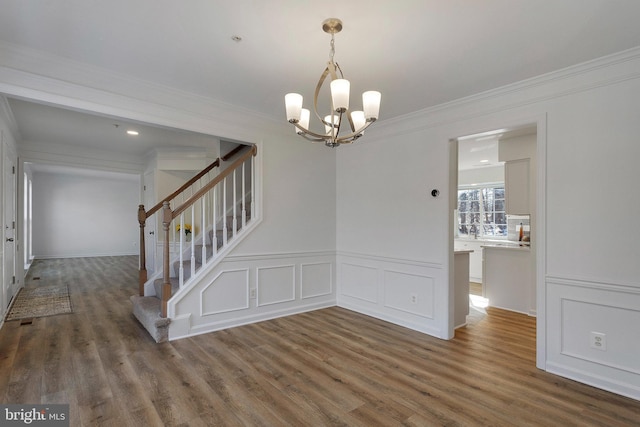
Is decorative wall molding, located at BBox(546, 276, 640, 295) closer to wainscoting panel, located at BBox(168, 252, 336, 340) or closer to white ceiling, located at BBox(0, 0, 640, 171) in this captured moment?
white ceiling, located at BBox(0, 0, 640, 171)

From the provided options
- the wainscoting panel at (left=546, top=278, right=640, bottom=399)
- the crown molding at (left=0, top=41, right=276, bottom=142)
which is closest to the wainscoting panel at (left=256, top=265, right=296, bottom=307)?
the crown molding at (left=0, top=41, right=276, bottom=142)

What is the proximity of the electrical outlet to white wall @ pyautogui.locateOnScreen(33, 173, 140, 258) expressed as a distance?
10.4 meters

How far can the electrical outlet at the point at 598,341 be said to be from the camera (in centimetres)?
259

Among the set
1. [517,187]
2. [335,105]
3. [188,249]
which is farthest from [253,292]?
[517,187]

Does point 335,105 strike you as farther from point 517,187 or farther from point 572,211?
point 517,187

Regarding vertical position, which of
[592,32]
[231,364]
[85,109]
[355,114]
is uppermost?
[592,32]

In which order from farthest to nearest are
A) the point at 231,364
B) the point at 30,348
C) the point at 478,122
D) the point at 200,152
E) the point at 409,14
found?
the point at 200,152
the point at 478,122
the point at 30,348
the point at 231,364
the point at 409,14

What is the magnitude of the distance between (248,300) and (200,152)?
3359 mm

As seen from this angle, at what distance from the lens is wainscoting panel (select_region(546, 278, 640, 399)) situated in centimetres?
248

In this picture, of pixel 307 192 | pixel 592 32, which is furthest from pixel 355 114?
pixel 307 192

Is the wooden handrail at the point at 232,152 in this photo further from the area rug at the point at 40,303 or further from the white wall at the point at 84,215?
the white wall at the point at 84,215

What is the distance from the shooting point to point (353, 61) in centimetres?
266

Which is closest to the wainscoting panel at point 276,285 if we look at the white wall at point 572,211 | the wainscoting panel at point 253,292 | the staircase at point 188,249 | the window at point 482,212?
the wainscoting panel at point 253,292

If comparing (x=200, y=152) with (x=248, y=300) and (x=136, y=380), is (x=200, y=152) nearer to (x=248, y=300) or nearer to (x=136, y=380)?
(x=248, y=300)
